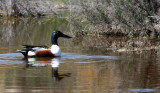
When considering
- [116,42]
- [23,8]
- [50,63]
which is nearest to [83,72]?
[50,63]

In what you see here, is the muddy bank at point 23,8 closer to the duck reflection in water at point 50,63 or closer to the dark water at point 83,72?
the dark water at point 83,72

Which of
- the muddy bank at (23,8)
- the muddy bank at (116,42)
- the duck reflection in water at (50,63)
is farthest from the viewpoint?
the muddy bank at (23,8)

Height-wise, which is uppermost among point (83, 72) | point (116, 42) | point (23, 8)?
point (23, 8)

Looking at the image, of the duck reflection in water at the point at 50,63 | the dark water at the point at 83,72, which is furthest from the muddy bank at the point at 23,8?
the duck reflection in water at the point at 50,63

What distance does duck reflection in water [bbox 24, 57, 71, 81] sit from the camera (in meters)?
9.80

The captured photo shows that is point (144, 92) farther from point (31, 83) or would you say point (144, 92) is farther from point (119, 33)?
point (119, 33)

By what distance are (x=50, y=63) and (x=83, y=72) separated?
2173 mm

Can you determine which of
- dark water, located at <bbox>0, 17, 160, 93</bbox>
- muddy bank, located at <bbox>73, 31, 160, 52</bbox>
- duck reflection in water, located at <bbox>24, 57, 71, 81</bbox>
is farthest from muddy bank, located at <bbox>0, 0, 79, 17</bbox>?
duck reflection in water, located at <bbox>24, 57, 71, 81</bbox>

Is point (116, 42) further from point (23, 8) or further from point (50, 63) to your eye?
point (23, 8)

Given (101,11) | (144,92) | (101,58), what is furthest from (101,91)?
(101,11)

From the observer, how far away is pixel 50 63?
12.2 metres

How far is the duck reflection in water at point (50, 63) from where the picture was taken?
386 inches

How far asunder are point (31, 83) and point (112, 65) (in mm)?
3253

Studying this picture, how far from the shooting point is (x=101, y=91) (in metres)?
7.82
